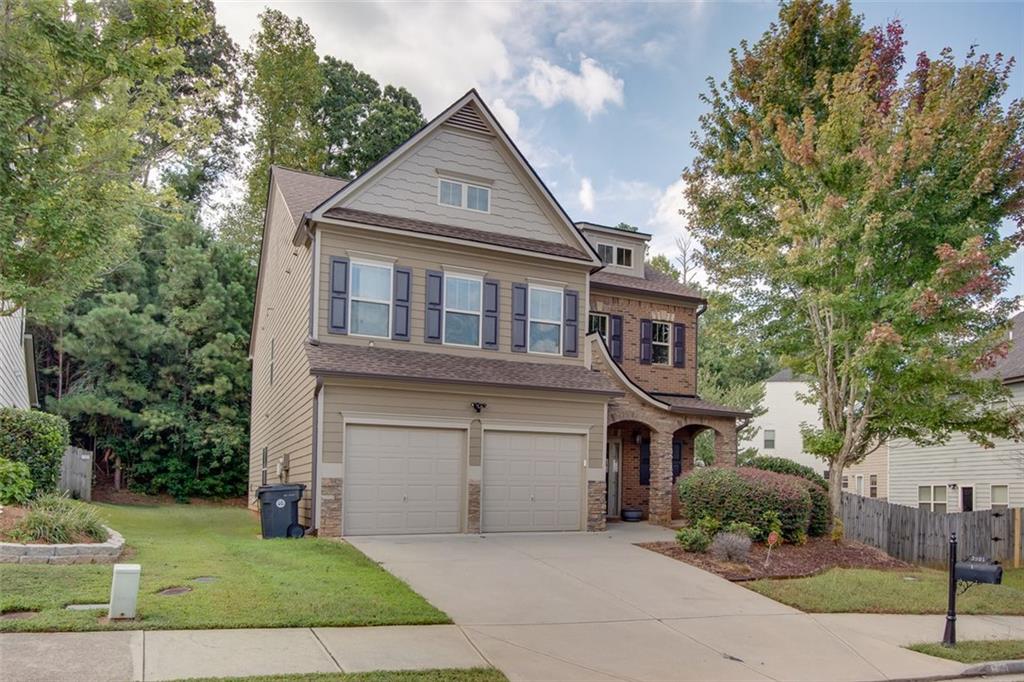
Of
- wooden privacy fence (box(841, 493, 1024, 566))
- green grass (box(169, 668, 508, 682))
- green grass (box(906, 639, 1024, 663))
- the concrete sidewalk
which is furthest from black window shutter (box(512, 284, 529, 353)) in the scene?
green grass (box(169, 668, 508, 682))

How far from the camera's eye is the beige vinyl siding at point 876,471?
94.4ft

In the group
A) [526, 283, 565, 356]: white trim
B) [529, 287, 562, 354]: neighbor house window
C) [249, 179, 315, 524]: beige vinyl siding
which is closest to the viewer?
[249, 179, 315, 524]: beige vinyl siding

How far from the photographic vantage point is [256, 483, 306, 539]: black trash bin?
47.8 ft

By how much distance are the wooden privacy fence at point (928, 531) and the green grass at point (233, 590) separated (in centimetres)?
1148

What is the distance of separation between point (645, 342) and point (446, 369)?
727 cm

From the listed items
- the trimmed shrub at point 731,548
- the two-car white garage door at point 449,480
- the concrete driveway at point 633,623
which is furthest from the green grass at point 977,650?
the two-car white garage door at point 449,480

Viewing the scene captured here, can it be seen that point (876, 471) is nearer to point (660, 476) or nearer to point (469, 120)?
point (660, 476)

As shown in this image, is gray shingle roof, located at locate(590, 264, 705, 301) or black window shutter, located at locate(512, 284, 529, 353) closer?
black window shutter, located at locate(512, 284, 529, 353)

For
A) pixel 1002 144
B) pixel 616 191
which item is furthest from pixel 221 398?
pixel 1002 144

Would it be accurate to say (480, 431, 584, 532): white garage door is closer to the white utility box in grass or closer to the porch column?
the porch column

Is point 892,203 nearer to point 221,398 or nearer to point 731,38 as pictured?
point 731,38

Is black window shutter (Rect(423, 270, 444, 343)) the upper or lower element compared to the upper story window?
lower

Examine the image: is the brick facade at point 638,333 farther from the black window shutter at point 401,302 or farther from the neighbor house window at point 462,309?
the black window shutter at point 401,302

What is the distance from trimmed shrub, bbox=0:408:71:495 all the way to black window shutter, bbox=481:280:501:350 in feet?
27.0
